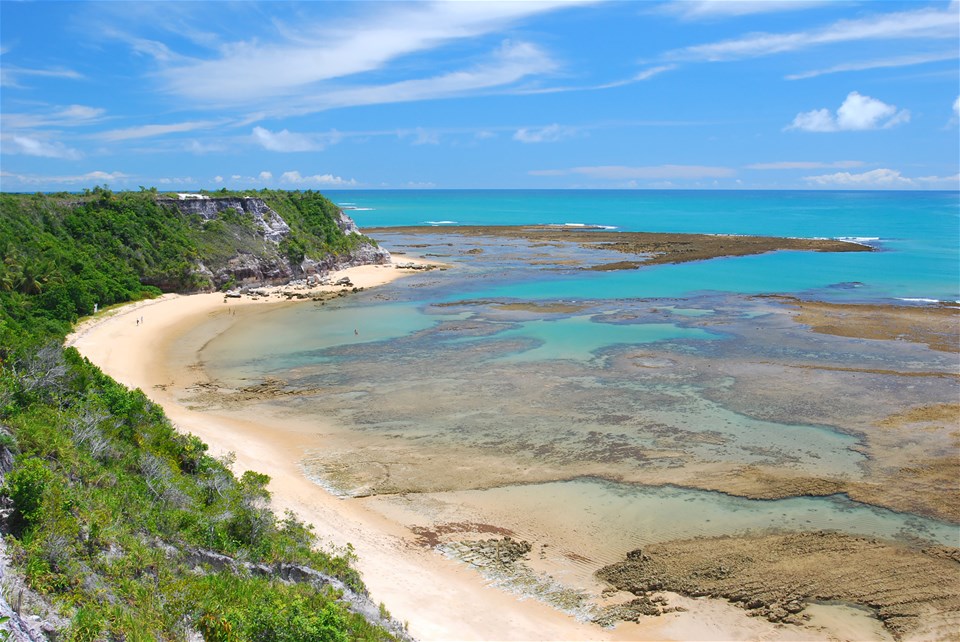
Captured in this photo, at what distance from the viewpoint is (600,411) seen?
25859mm

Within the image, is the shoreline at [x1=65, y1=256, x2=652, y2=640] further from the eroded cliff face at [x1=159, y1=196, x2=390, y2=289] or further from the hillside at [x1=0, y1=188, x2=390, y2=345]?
the eroded cliff face at [x1=159, y1=196, x2=390, y2=289]

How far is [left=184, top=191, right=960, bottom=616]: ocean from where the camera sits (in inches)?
714

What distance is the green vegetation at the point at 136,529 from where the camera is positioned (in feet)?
30.6

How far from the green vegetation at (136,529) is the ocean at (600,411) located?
15.8 ft

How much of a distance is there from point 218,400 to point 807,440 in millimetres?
22296

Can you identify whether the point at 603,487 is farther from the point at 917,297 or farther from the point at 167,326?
the point at 917,297

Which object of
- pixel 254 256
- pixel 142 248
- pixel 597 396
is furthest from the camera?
pixel 254 256

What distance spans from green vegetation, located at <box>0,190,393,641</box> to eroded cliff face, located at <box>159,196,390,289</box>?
114ft

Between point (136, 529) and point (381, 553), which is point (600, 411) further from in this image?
point (136, 529)

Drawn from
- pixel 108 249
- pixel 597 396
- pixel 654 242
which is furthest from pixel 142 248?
pixel 654 242

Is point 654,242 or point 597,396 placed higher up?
point 654,242

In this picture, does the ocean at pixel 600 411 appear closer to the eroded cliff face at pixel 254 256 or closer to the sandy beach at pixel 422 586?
the sandy beach at pixel 422 586

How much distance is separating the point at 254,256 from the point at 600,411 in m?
40.3

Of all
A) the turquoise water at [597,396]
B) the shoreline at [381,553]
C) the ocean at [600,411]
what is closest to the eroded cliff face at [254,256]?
the ocean at [600,411]
